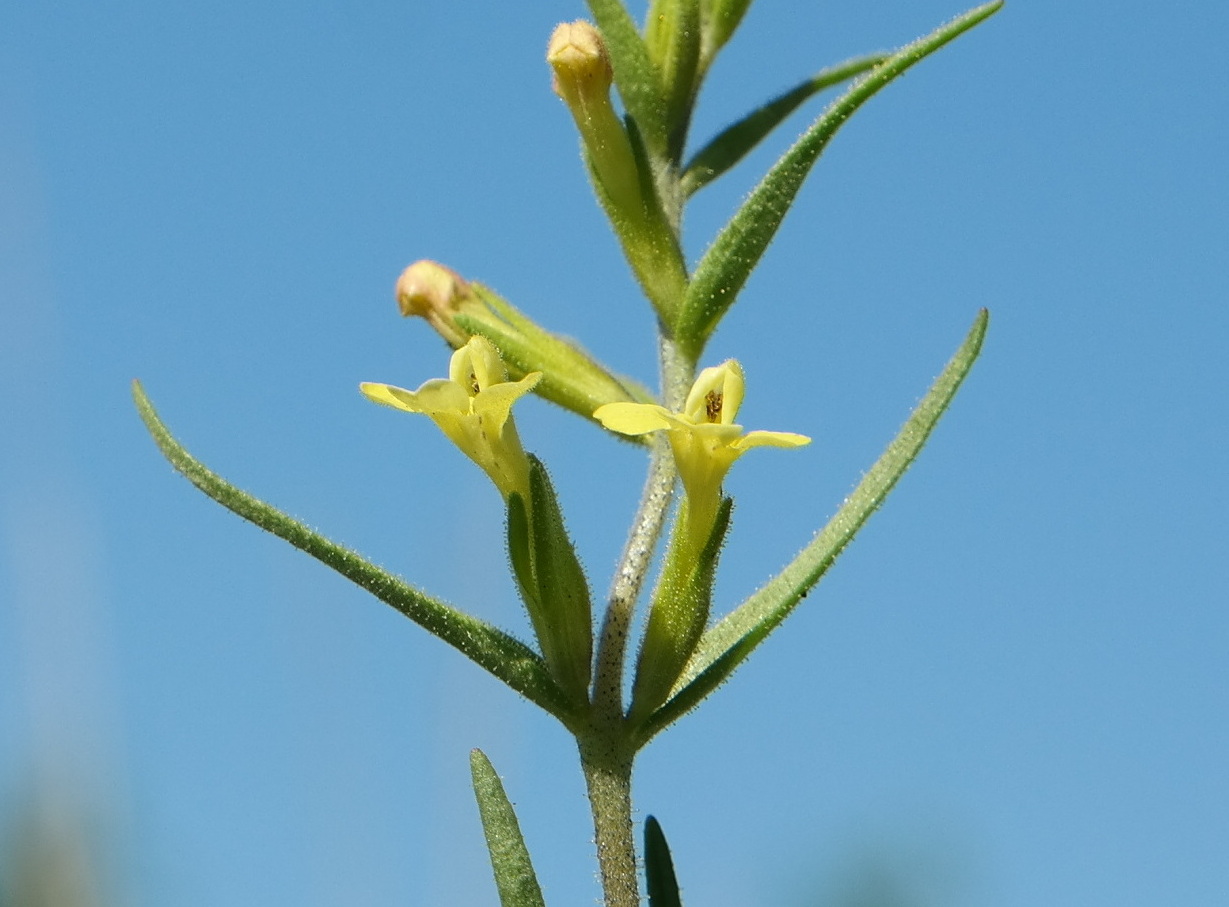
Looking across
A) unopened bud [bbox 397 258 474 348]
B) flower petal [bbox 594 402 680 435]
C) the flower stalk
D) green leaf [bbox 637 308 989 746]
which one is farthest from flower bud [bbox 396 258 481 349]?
green leaf [bbox 637 308 989 746]

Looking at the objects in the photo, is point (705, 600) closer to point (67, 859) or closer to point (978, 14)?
point (978, 14)

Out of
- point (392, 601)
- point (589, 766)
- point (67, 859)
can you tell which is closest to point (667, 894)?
point (589, 766)

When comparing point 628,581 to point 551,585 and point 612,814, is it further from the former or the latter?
point 612,814

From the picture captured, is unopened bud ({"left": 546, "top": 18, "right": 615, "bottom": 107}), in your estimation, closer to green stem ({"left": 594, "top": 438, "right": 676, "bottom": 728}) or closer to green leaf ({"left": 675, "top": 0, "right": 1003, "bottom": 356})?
green leaf ({"left": 675, "top": 0, "right": 1003, "bottom": 356})

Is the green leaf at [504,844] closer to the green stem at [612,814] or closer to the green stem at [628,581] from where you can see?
the green stem at [612,814]

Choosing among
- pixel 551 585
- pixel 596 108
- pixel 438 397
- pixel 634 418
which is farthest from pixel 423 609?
pixel 596 108

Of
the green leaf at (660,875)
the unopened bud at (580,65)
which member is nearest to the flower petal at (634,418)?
the green leaf at (660,875)
